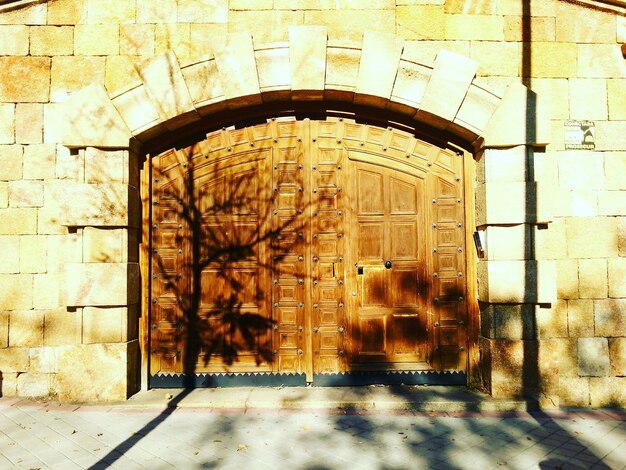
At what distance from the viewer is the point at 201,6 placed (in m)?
5.30

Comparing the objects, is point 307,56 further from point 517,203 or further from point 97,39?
point 517,203

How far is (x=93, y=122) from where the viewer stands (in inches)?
201

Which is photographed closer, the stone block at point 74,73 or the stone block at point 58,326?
the stone block at point 58,326

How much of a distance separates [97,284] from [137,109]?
2.07 metres

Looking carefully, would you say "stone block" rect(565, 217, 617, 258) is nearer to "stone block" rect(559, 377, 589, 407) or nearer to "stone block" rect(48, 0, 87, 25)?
"stone block" rect(559, 377, 589, 407)

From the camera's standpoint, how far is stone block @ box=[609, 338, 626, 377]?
509cm

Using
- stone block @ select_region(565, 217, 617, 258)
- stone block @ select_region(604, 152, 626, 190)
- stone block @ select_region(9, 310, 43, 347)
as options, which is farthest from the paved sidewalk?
stone block @ select_region(604, 152, 626, 190)

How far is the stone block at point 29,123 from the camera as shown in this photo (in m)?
5.23

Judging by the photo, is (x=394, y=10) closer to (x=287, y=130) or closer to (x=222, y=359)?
(x=287, y=130)

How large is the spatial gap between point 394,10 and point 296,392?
4706 millimetres

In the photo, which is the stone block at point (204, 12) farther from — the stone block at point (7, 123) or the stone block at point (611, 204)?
the stone block at point (611, 204)

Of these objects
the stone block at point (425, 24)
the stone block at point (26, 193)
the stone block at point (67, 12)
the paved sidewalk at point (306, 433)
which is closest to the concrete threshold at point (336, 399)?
the paved sidewalk at point (306, 433)

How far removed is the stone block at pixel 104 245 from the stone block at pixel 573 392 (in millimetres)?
5254

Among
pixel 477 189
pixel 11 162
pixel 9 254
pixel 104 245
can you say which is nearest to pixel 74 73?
pixel 11 162
